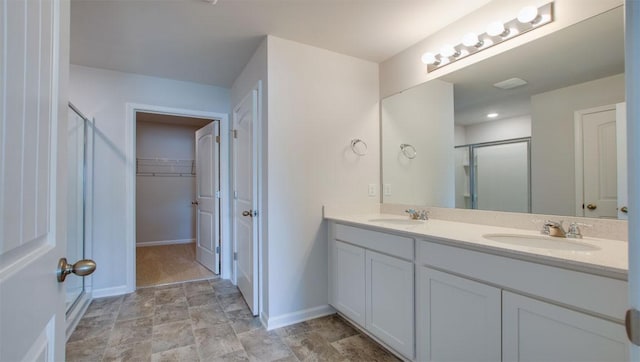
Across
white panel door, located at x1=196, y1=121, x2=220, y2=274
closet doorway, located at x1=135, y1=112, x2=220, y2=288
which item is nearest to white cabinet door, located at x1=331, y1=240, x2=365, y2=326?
white panel door, located at x1=196, y1=121, x2=220, y2=274

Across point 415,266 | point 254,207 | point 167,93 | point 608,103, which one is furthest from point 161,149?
point 608,103

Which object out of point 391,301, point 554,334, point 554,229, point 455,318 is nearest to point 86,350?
point 391,301

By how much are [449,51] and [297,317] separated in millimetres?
2374

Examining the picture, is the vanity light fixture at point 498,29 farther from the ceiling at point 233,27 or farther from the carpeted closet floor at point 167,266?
the carpeted closet floor at point 167,266

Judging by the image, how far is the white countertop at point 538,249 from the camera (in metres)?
1.00

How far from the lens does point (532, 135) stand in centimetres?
173

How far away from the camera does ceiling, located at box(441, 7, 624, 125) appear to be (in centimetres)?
144

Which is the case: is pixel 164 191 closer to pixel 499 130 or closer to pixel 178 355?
pixel 178 355

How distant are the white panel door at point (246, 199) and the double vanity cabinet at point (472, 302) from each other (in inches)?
32.8

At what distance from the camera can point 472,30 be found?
1972 mm

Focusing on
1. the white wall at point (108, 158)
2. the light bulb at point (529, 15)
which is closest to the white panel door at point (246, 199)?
the white wall at point (108, 158)

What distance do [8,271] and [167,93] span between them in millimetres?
3243

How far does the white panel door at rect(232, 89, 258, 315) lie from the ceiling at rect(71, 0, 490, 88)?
0.50m

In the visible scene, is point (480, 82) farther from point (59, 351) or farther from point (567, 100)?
point (59, 351)
